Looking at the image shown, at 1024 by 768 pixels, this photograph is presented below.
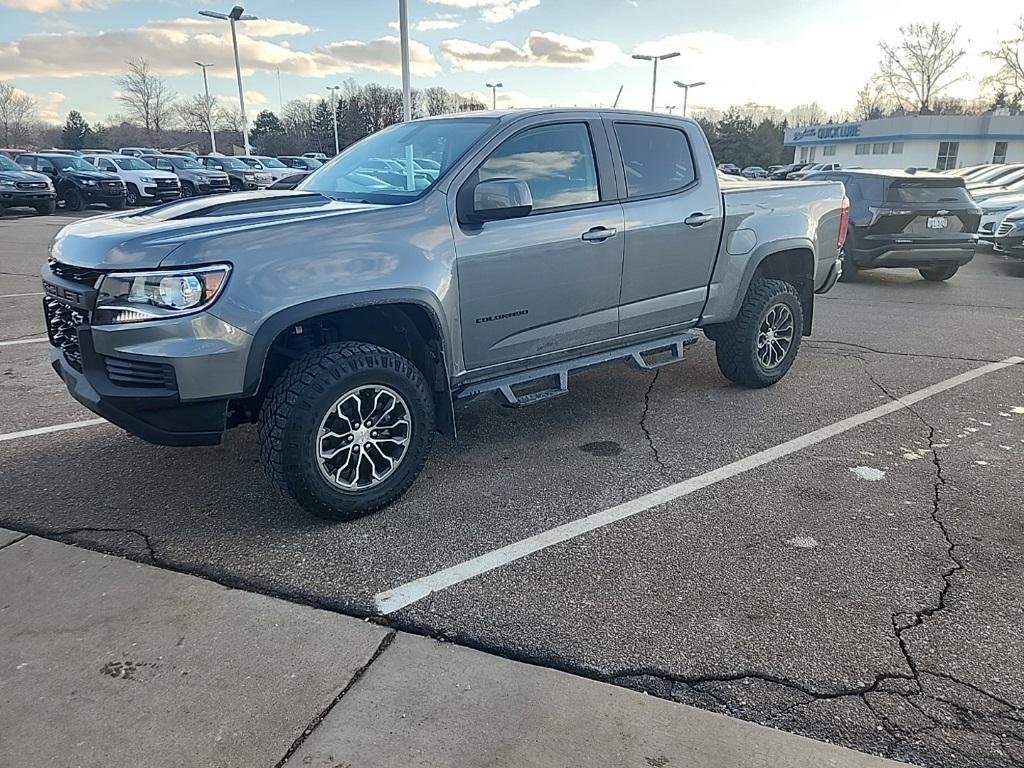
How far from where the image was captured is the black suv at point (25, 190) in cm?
2027

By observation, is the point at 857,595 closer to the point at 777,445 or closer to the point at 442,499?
the point at 777,445

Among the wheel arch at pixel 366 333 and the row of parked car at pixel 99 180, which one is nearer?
the wheel arch at pixel 366 333

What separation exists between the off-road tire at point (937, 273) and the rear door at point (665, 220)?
755cm

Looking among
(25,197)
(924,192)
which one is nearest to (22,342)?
(924,192)

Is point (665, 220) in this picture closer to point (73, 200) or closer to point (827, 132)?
point (73, 200)

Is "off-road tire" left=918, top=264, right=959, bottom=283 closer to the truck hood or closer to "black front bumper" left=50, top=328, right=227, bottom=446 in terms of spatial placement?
the truck hood

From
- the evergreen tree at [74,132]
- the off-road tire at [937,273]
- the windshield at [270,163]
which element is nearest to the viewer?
the off-road tire at [937,273]

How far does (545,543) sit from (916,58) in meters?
91.6

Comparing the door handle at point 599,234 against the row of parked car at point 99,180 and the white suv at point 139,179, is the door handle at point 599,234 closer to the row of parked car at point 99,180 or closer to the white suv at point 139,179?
the row of parked car at point 99,180

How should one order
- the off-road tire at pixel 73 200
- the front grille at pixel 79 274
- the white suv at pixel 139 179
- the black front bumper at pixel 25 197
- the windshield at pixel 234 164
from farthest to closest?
the windshield at pixel 234 164 < the white suv at pixel 139 179 < the off-road tire at pixel 73 200 < the black front bumper at pixel 25 197 < the front grille at pixel 79 274

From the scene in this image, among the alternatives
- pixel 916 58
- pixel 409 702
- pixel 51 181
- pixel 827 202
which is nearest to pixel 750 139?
pixel 916 58

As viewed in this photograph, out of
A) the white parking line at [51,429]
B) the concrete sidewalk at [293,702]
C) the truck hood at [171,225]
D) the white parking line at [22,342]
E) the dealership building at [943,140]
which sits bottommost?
the concrete sidewalk at [293,702]

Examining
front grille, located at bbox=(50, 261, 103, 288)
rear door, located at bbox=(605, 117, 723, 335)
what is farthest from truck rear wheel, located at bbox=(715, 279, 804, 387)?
front grille, located at bbox=(50, 261, 103, 288)

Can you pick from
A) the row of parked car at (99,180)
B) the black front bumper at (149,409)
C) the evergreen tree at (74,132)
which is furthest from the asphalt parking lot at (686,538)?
the evergreen tree at (74,132)
